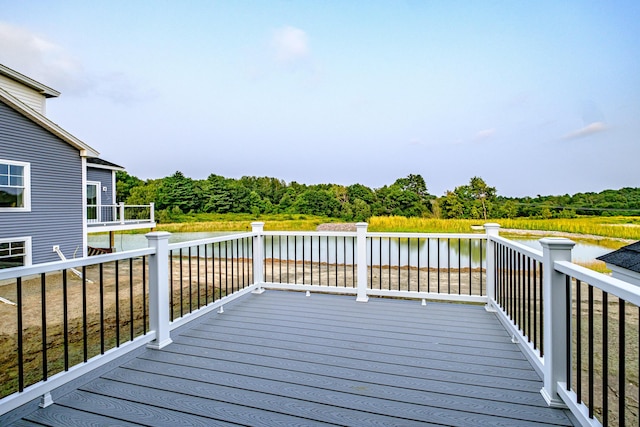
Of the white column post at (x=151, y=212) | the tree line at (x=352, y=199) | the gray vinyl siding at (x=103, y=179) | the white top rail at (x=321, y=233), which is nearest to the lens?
the white top rail at (x=321, y=233)

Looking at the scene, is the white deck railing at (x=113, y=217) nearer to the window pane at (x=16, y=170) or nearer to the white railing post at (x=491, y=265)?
the window pane at (x=16, y=170)

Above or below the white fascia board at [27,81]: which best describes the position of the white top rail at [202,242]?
below

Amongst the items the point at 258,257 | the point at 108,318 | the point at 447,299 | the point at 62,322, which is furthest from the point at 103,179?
the point at 447,299

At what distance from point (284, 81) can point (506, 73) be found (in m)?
6.92

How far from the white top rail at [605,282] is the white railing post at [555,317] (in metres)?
0.06

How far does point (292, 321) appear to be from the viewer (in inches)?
125

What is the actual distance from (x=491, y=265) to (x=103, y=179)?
13.9 meters

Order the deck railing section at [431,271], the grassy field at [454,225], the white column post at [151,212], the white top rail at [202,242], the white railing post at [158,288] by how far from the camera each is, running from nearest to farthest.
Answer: the white railing post at [158,288], the white top rail at [202,242], the deck railing section at [431,271], the grassy field at [454,225], the white column post at [151,212]

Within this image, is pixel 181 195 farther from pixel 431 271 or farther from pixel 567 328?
pixel 567 328

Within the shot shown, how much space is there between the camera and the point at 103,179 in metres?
13.0

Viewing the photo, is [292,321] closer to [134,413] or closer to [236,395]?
[236,395]

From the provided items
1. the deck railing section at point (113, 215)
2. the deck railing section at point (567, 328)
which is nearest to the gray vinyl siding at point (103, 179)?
the deck railing section at point (113, 215)

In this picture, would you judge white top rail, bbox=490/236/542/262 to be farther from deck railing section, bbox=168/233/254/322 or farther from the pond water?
deck railing section, bbox=168/233/254/322

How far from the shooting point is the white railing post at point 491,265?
11.1ft
